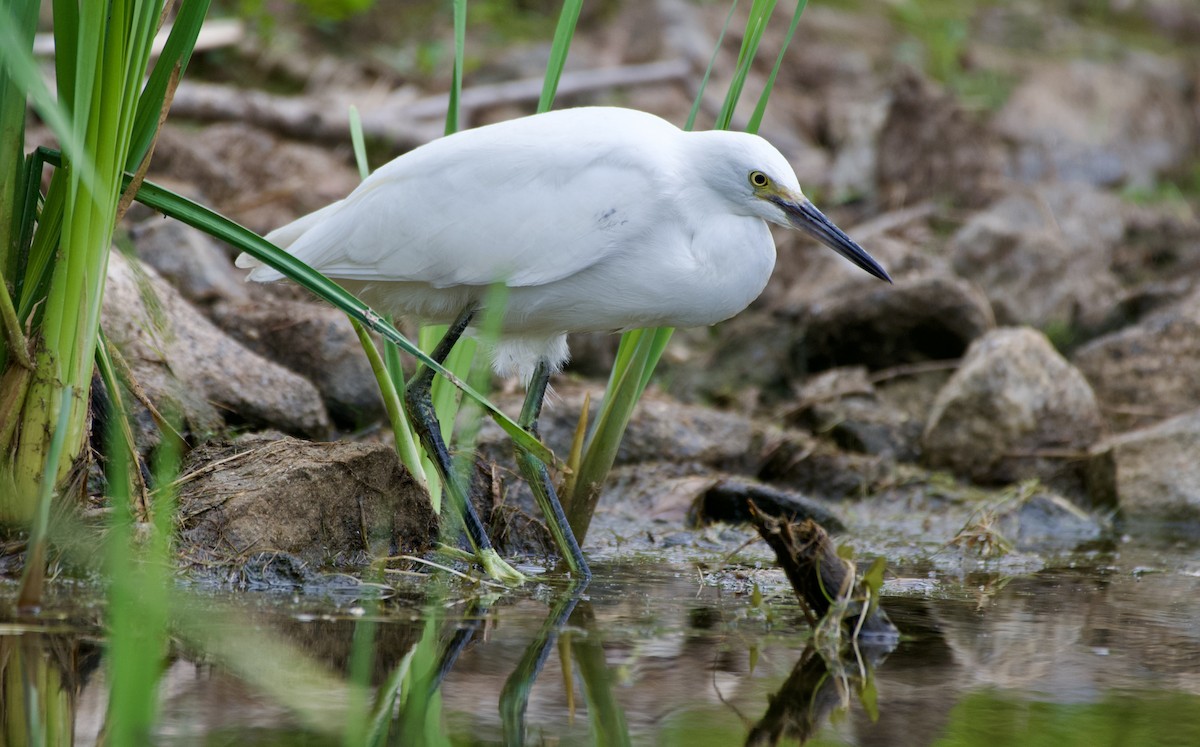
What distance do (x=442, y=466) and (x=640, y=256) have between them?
941mm

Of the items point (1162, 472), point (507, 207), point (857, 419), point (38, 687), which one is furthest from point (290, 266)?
point (1162, 472)

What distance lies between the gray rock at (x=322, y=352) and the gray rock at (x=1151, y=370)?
4.05m

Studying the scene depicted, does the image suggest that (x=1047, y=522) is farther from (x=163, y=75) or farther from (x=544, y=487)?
(x=163, y=75)

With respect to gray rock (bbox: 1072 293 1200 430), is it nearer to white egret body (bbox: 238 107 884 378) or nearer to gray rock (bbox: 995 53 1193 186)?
white egret body (bbox: 238 107 884 378)

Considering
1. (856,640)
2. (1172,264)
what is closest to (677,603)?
(856,640)

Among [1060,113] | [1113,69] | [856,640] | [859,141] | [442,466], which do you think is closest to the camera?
[856,640]

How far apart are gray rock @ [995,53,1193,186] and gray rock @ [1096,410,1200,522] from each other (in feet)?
18.5

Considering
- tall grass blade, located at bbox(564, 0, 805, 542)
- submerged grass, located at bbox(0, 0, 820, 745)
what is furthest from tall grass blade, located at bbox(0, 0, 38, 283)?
tall grass blade, located at bbox(564, 0, 805, 542)

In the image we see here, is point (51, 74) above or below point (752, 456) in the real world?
above

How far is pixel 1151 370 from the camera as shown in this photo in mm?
7492

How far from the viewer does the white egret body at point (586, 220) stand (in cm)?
418

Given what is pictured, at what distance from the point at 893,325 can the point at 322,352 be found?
322 cm

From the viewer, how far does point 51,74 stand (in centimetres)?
843

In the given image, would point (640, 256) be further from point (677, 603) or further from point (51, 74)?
point (51, 74)
